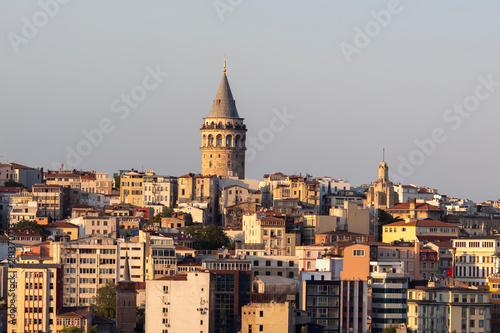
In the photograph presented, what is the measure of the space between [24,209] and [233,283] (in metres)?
37.5

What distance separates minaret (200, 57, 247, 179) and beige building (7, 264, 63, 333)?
46092 mm

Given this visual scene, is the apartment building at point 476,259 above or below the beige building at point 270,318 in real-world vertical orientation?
above

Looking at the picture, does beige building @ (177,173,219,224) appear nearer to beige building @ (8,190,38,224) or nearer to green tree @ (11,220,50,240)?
beige building @ (8,190,38,224)

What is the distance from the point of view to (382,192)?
125500 mm

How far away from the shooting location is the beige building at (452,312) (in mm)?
80875

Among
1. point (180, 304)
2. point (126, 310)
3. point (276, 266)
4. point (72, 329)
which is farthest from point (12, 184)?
point (72, 329)

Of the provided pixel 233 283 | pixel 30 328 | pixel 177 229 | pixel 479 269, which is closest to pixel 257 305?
pixel 233 283

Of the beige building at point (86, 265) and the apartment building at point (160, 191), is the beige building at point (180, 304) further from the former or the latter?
the apartment building at point (160, 191)

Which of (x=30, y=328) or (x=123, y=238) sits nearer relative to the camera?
(x=30, y=328)

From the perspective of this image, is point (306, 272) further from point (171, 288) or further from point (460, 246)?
point (460, 246)

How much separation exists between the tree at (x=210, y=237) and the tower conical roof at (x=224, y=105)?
22.1 metres

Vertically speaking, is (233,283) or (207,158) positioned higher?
(207,158)

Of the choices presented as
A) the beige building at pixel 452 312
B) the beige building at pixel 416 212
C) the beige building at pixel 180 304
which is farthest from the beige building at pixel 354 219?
the beige building at pixel 180 304

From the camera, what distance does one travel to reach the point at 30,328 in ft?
266
